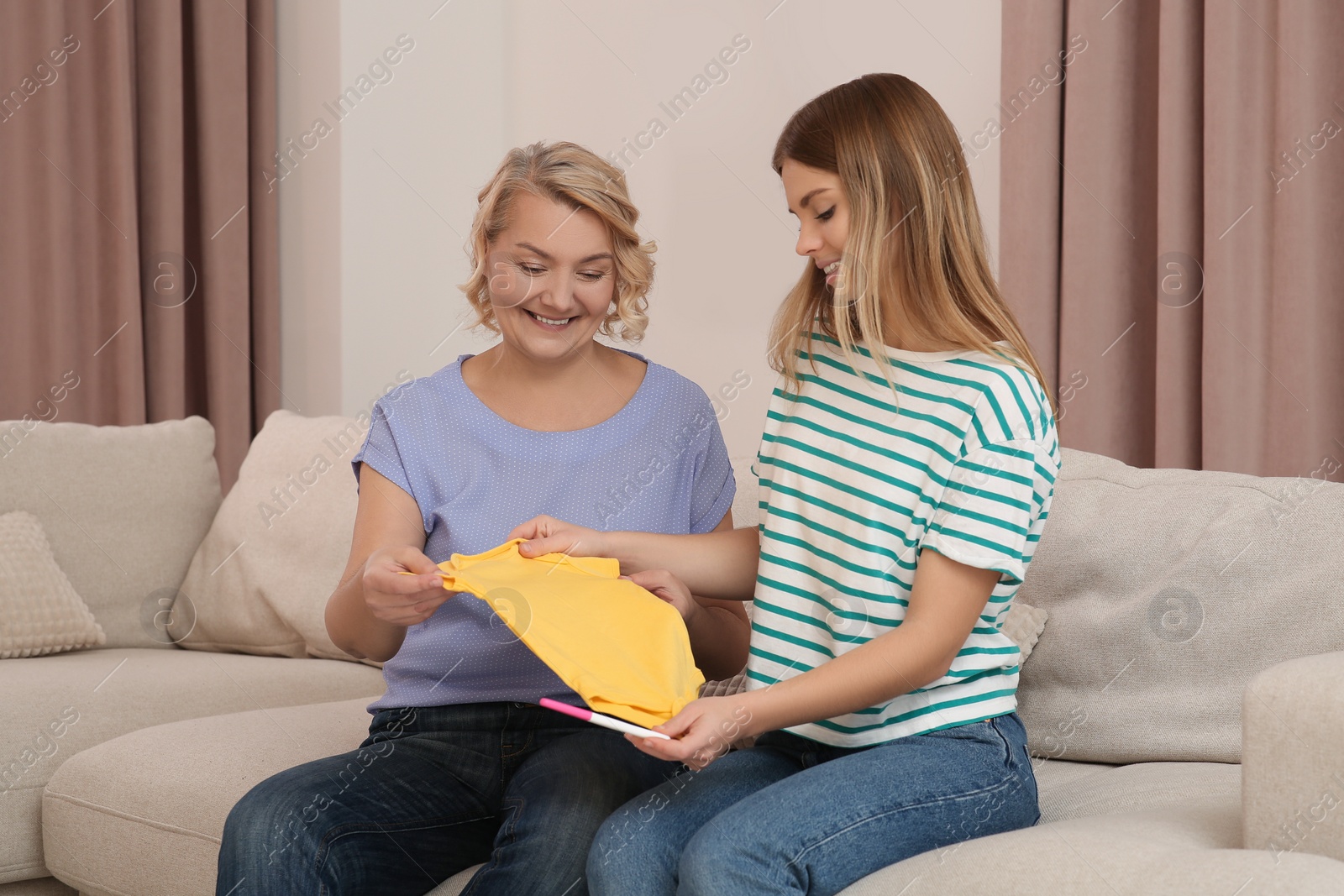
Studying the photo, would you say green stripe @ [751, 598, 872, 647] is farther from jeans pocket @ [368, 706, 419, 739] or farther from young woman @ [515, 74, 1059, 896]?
jeans pocket @ [368, 706, 419, 739]

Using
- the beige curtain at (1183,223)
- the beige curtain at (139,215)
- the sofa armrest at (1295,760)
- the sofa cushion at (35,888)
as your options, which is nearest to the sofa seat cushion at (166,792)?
the sofa cushion at (35,888)

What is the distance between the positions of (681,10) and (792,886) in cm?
228

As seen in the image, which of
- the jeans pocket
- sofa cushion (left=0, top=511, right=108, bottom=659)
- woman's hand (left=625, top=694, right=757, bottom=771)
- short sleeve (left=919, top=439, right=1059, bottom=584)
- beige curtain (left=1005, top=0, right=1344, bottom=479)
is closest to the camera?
woman's hand (left=625, top=694, right=757, bottom=771)

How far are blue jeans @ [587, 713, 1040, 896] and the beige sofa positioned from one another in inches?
1.6

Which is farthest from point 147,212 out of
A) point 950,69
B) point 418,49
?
point 950,69

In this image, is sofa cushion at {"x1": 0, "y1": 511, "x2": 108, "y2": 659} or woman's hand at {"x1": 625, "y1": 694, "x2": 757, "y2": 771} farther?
sofa cushion at {"x1": 0, "y1": 511, "x2": 108, "y2": 659}

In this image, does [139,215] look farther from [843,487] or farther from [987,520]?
[987,520]

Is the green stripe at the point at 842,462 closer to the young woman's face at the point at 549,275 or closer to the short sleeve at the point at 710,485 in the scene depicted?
the short sleeve at the point at 710,485

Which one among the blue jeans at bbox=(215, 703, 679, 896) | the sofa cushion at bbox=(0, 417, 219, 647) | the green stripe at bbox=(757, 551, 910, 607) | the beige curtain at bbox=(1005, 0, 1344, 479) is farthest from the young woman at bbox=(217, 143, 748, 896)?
the sofa cushion at bbox=(0, 417, 219, 647)

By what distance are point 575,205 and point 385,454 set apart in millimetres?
379

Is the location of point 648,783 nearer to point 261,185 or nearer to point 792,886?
point 792,886

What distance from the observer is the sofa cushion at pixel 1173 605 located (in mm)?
1435

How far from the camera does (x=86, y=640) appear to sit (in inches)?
88.0

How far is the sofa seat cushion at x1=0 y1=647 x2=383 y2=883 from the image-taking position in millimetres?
1744
